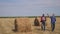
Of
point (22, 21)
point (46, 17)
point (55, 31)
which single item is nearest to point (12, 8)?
point (22, 21)

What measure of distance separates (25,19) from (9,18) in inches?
12.4

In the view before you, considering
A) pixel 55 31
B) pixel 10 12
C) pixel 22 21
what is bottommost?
pixel 55 31

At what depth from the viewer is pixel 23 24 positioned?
261 cm

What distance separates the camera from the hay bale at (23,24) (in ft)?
8.52

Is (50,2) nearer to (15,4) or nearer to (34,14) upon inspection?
(34,14)

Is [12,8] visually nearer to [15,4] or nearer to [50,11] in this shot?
[15,4]

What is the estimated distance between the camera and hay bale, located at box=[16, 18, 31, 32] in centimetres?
260

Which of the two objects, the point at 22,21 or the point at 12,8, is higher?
the point at 12,8

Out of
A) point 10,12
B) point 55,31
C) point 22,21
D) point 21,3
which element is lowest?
point 55,31

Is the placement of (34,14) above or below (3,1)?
below

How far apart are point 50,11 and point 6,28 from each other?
0.88m

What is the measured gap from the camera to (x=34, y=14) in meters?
2.71

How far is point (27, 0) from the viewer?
2729mm

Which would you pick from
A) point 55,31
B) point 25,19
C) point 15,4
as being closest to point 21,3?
point 15,4
